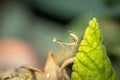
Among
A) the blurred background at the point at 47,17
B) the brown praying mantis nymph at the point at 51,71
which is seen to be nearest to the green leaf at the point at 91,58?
the brown praying mantis nymph at the point at 51,71

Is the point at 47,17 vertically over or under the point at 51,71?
over

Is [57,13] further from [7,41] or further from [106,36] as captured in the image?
[106,36]

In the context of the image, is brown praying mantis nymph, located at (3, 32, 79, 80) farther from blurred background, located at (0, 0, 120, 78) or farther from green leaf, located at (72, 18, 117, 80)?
blurred background, located at (0, 0, 120, 78)

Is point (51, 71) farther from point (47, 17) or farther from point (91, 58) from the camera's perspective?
point (47, 17)

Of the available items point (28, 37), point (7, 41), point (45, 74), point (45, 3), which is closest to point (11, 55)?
point (7, 41)

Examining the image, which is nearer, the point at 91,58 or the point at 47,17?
the point at 91,58

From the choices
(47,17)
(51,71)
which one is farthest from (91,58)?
(47,17)
